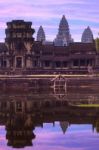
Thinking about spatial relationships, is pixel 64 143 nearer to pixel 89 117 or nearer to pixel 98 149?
pixel 98 149

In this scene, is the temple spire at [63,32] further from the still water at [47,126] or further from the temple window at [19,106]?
the temple window at [19,106]

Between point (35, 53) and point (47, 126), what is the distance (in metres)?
58.2

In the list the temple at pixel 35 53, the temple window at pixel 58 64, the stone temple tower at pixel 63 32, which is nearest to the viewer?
the temple at pixel 35 53

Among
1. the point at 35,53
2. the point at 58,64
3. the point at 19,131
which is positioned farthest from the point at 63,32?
the point at 19,131

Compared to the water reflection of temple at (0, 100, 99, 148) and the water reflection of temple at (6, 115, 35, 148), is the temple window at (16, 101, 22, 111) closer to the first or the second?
the water reflection of temple at (0, 100, 99, 148)

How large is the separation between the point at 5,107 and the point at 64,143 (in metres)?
Result: 20.8

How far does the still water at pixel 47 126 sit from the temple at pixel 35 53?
3793 cm

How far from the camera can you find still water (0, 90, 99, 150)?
29.8 m

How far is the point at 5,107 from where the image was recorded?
49.9 metres

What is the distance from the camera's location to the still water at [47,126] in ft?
97.8

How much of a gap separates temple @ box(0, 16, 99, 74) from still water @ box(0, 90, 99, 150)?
124 ft

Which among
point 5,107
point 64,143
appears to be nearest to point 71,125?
point 64,143

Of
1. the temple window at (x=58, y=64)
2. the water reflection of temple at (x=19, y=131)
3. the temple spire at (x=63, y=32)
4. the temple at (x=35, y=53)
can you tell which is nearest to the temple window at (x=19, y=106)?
the water reflection of temple at (x=19, y=131)

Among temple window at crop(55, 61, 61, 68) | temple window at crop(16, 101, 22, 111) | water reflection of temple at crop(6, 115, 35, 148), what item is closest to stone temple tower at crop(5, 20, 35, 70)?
temple window at crop(55, 61, 61, 68)
